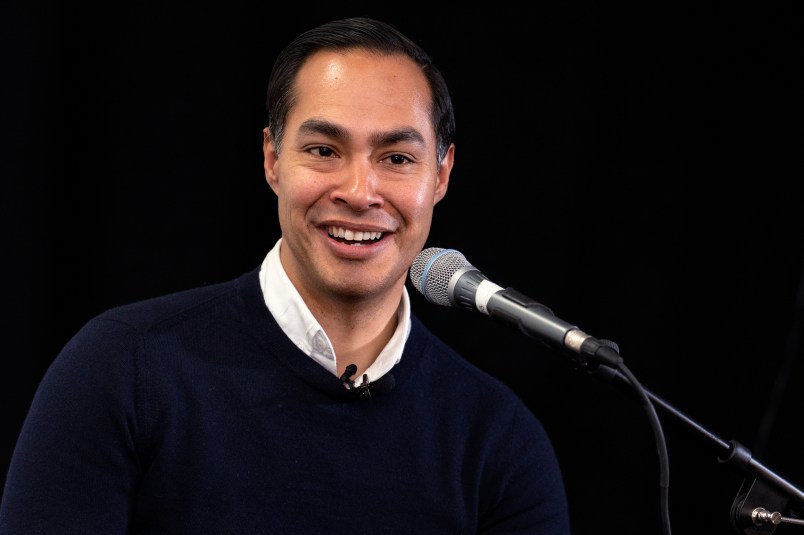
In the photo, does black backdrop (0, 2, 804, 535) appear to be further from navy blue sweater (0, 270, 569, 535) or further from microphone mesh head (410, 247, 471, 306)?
microphone mesh head (410, 247, 471, 306)

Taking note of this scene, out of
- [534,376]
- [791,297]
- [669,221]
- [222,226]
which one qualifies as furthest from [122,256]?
[791,297]

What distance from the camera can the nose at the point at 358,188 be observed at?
1.87 metres

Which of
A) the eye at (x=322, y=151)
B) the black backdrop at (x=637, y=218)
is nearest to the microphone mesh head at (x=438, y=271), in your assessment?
the eye at (x=322, y=151)

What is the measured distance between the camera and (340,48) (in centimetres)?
198

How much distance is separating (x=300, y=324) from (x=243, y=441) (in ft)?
0.79

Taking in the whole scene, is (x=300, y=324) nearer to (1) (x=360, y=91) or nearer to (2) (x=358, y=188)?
(2) (x=358, y=188)

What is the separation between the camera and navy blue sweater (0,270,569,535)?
173 cm

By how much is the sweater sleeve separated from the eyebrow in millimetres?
521

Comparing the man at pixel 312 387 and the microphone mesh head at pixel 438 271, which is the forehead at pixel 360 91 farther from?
the microphone mesh head at pixel 438 271

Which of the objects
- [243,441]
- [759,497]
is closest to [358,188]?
[243,441]

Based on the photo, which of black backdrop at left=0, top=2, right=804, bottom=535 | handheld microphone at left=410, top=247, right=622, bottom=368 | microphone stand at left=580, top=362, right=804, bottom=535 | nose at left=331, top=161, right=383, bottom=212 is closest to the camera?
handheld microphone at left=410, top=247, right=622, bottom=368

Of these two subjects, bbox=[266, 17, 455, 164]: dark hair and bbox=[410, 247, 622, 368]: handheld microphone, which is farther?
bbox=[266, 17, 455, 164]: dark hair

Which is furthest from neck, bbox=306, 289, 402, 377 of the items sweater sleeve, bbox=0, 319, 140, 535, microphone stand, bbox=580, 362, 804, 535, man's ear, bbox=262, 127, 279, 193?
microphone stand, bbox=580, 362, 804, 535

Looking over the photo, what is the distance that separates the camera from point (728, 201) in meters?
2.95
